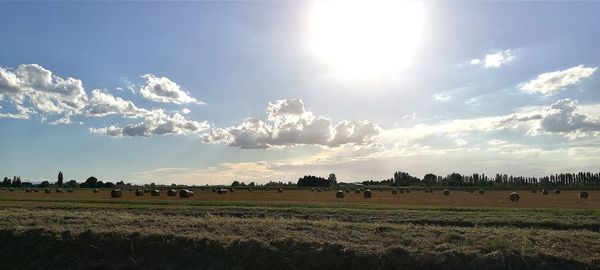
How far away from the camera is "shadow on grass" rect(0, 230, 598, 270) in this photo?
14227mm

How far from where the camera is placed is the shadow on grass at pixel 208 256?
560 inches

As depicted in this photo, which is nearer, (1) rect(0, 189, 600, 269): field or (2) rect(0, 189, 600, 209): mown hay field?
(1) rect(0, 189, 600, 269): field

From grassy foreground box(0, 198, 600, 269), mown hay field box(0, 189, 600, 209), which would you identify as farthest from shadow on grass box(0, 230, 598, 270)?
mown hay field box(0, 189, 600, 209)

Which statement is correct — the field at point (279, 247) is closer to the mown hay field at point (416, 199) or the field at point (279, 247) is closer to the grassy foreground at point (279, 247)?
the grassy foreground at point (279, 247)

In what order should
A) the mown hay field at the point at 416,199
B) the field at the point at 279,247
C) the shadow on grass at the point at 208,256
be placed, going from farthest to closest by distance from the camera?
the mown hay field at the point at 416,199 < the field at the point at 279,247 < the shadow on grass at the point at 208,256

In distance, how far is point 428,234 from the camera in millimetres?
17547

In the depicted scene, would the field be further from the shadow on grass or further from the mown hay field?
the mown hay field

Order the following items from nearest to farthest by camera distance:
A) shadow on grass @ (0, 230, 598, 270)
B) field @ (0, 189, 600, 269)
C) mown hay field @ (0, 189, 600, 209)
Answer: shadow on grass @ (0, 230, 598, 270) → field @ (0, 189, 600, 269) → mown hay field @ (0, 189, 600, 209)

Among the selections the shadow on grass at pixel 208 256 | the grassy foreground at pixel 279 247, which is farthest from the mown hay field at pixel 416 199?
the shadow on grass at pixel 208 256

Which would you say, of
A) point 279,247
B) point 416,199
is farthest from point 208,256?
point 416,199

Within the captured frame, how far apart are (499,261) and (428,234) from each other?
11.9 feet

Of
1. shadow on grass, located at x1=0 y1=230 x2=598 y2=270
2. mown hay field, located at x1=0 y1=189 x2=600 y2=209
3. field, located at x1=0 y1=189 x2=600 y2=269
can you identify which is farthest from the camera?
mown hay field, located at x1=0 y1=189 x2=600 y2=209

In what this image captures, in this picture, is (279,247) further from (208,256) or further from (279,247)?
(208,256)

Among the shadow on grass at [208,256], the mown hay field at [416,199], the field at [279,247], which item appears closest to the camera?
the shadow on grass at [208,256]
